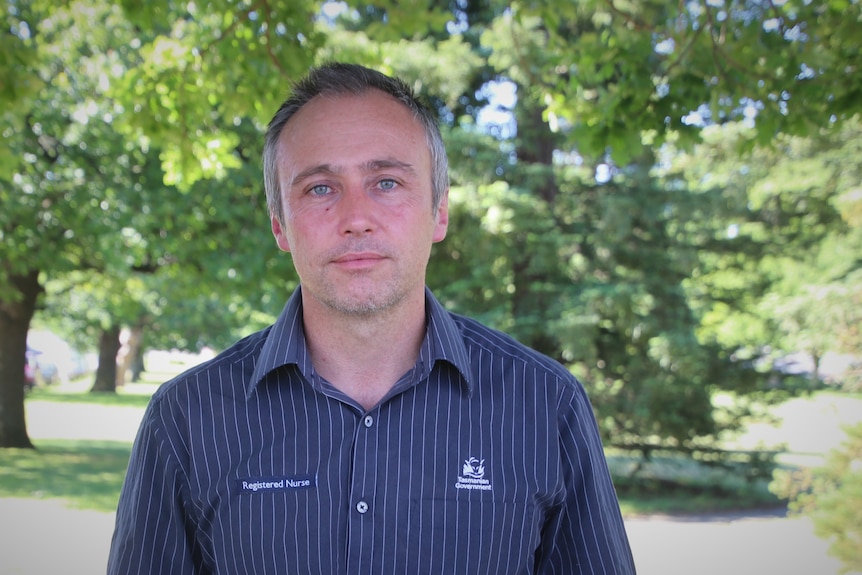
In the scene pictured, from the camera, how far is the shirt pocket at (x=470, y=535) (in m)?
1.95

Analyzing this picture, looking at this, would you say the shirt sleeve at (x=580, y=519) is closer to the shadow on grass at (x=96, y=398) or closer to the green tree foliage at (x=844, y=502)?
the green tree foliage at (x=844, y=502)

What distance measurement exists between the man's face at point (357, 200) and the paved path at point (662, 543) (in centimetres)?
891

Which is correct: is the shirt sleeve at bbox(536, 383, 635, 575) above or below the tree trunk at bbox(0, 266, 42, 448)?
below

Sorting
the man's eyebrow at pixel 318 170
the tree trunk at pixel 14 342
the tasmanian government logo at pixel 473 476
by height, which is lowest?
the tasmanian government logo at pixel 473 476

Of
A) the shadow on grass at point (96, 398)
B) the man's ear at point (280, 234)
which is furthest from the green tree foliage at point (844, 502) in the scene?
the shadow on grass at point (96, 398)

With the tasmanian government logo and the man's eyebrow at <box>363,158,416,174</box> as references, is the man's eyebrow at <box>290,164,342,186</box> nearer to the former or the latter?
the man's eyebrow at <box>363,158,416,174</box>

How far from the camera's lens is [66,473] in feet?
47.4

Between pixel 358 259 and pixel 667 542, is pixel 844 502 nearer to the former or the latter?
pixel 667 542

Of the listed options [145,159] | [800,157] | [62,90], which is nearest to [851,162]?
[800,157]

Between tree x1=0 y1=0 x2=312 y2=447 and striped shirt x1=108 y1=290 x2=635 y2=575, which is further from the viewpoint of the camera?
tree x1=0 y1=0 x2=312 y2=447

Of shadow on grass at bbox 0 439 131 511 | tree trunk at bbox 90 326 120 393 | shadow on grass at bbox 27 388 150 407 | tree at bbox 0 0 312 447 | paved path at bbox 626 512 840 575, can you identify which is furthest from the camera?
tree trunk at bbox 90 326 120 393

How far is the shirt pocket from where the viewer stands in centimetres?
195

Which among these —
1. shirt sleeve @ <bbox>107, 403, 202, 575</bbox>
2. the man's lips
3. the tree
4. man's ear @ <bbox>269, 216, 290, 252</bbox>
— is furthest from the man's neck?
the tree

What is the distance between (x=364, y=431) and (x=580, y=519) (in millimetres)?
580
